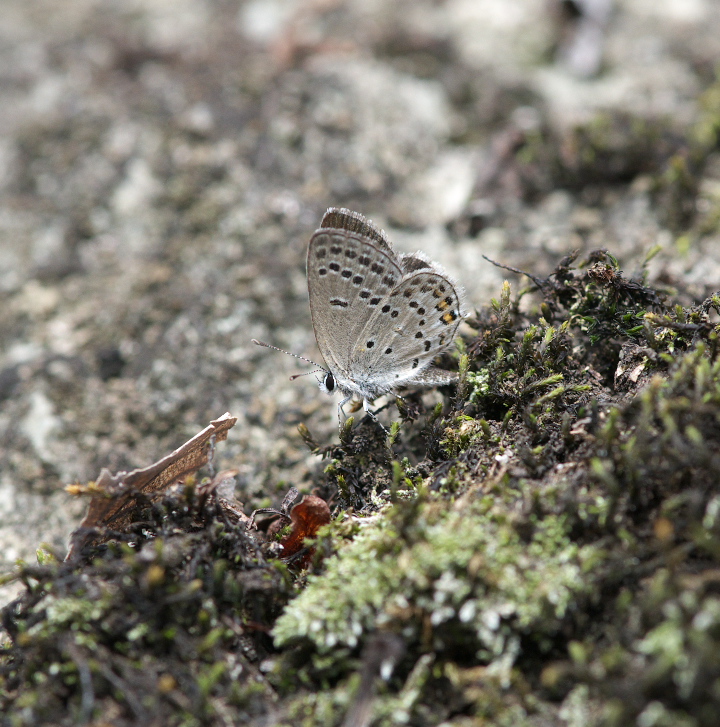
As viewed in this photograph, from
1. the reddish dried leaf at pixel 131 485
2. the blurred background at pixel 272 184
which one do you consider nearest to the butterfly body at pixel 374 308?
the blurred background at pixel 272 184

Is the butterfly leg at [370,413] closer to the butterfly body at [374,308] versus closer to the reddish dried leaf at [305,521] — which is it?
the butterfly body at [374,308]

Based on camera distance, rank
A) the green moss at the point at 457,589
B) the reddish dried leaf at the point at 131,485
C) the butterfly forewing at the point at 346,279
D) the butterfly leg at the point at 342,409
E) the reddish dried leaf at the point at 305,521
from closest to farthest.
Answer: the green moss at the point at 457,589, the reddish dried leaf at the point at 131,485, the reddish dried leaf at the point at 305,521, the butterfly forewing at the point at 346,279, the butterfly leg at the point at 342,409

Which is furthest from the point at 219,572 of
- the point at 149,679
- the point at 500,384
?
the point at 500,384

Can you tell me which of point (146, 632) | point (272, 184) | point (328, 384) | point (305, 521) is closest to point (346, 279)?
point (328, 384)

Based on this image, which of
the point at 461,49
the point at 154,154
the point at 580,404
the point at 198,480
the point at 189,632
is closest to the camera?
the point at 189,632

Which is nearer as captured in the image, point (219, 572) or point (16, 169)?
point (219, 572)

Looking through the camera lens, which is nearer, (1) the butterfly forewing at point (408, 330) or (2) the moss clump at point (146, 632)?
(2) the moss clump at point (146, 632)

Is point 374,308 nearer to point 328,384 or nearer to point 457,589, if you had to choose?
point 328,384

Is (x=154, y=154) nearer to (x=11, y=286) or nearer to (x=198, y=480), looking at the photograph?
(x=11, y=286)
